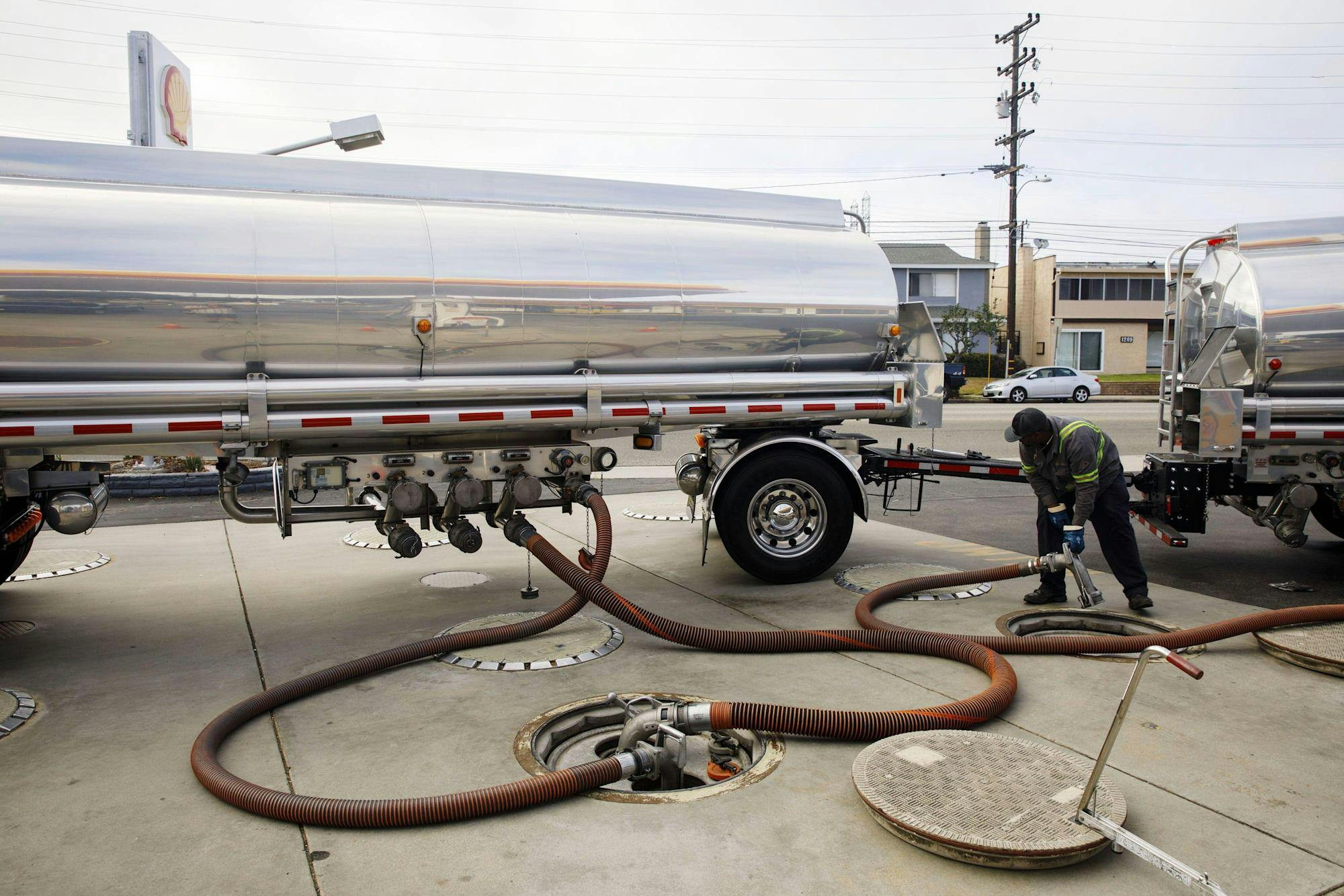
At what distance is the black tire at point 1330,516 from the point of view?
8242 mm

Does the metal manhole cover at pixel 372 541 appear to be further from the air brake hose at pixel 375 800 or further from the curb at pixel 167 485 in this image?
the air brake hose at pixel 375 800

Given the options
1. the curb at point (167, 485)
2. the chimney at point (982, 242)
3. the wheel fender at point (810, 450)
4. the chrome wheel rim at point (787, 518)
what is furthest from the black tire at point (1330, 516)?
the chimney at point (982, 242)

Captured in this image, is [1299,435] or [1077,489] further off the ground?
[1299,435]

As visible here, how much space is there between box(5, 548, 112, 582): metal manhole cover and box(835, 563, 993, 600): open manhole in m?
6.46

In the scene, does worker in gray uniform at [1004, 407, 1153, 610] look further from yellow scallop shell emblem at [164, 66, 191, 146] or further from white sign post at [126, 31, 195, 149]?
yellow scallop shell emblem at [164, 66, 191, 146]

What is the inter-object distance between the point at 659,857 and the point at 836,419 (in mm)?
4593

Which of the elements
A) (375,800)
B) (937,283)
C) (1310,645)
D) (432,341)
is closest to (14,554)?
(432,341)

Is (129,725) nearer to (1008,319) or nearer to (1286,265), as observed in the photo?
(1286,265)

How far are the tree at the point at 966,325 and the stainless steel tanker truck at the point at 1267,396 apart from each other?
3295 cm

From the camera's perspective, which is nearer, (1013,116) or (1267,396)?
(1267,396)

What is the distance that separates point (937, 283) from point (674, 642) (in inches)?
1790

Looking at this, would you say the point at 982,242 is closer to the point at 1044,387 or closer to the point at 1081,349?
the point at 1081,349

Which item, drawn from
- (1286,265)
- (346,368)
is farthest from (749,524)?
(1286,265)

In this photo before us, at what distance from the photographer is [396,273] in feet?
19.7
